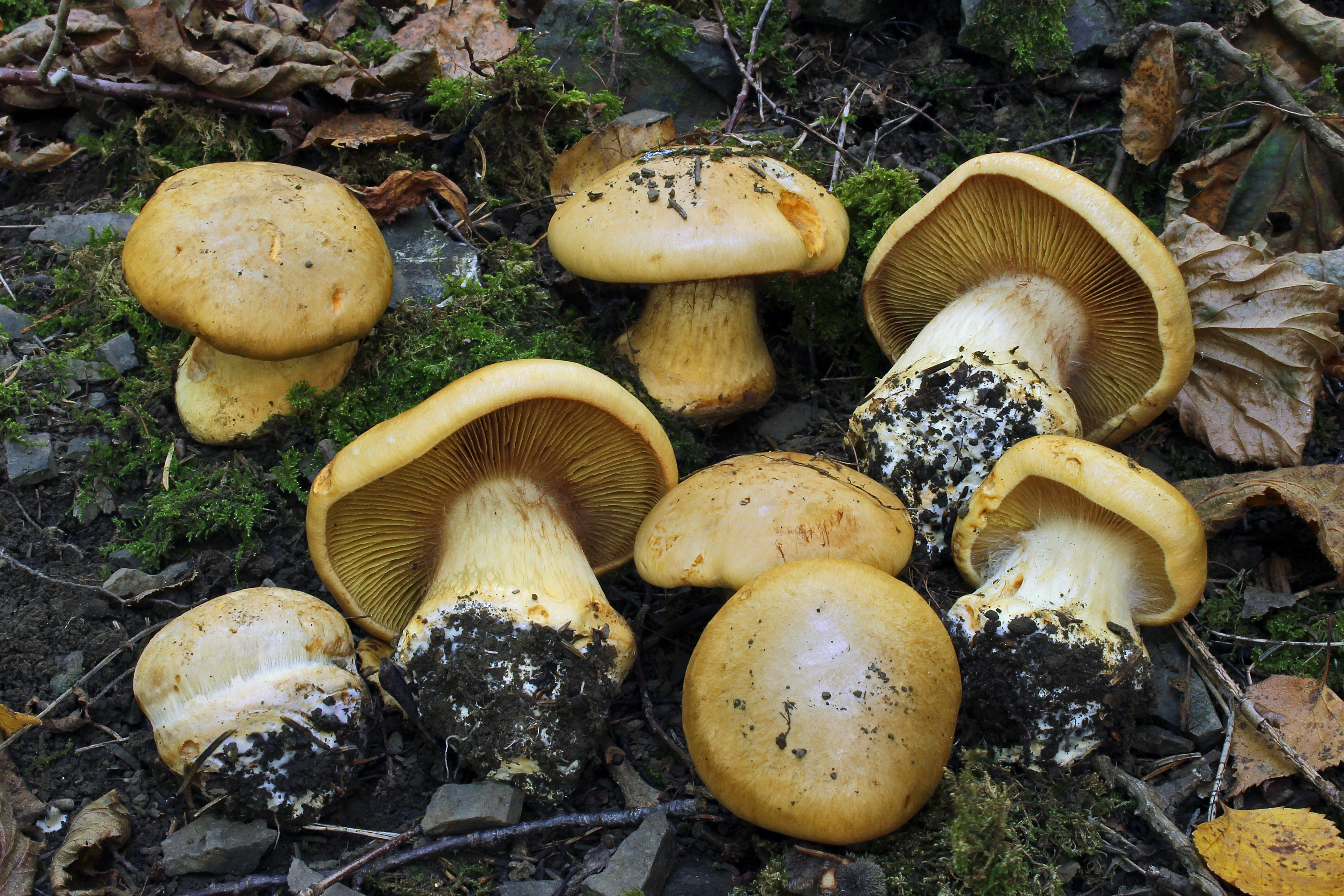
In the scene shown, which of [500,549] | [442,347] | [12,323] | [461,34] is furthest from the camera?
[461,34]

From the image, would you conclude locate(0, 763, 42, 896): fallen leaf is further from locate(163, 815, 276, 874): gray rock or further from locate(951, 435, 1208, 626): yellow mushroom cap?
locate(951, 435, 1208, 626): yellow mushroom cap

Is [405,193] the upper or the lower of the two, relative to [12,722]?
upper

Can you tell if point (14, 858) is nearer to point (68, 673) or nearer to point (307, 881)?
point (68, 673)

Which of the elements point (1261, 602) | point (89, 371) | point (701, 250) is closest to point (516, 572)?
point (701, 250)

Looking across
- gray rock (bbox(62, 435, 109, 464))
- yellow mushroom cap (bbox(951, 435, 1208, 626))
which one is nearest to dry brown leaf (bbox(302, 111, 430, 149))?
gray rock (bbox(62, 435, 109, 464))

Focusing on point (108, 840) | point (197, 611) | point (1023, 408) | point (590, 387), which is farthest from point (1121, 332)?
point (108, 840)

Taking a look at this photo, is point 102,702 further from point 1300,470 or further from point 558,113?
point 1300,470
